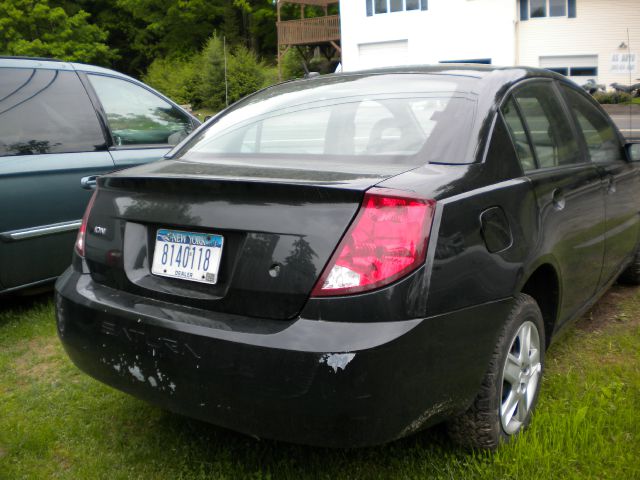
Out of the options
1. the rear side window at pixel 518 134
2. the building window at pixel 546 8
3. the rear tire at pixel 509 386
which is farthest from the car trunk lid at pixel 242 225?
the building window at pixel 546 8

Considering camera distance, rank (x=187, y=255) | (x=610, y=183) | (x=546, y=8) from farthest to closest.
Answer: (x=546, y=8) < (x=610, y=183) < (x=187, y=255)

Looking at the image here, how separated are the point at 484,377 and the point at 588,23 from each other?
107ft

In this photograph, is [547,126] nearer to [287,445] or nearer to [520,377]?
[520,377]

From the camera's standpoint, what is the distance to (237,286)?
83.0 inches

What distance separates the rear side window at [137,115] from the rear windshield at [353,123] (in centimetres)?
174

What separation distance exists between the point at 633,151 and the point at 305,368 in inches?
114

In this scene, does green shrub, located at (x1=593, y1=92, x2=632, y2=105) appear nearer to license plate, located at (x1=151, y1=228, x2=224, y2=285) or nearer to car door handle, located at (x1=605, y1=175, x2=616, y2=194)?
car door handle, located at (x1=605, y1=175, x2=616, y2=194)

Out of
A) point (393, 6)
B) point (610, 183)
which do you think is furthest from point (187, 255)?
point (393, 6)

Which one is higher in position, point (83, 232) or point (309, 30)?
point (309, 30)

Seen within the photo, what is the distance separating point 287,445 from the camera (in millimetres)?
2645

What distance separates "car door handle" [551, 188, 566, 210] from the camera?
2773 mm

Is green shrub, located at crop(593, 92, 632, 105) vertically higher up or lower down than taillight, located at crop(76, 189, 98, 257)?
higher up

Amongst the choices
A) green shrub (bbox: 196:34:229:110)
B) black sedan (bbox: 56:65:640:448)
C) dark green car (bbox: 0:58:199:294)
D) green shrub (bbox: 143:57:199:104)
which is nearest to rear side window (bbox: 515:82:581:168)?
black sedan (bbox: 56:65:640:448)

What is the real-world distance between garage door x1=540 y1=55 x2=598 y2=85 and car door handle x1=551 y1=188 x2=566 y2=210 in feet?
99.3
